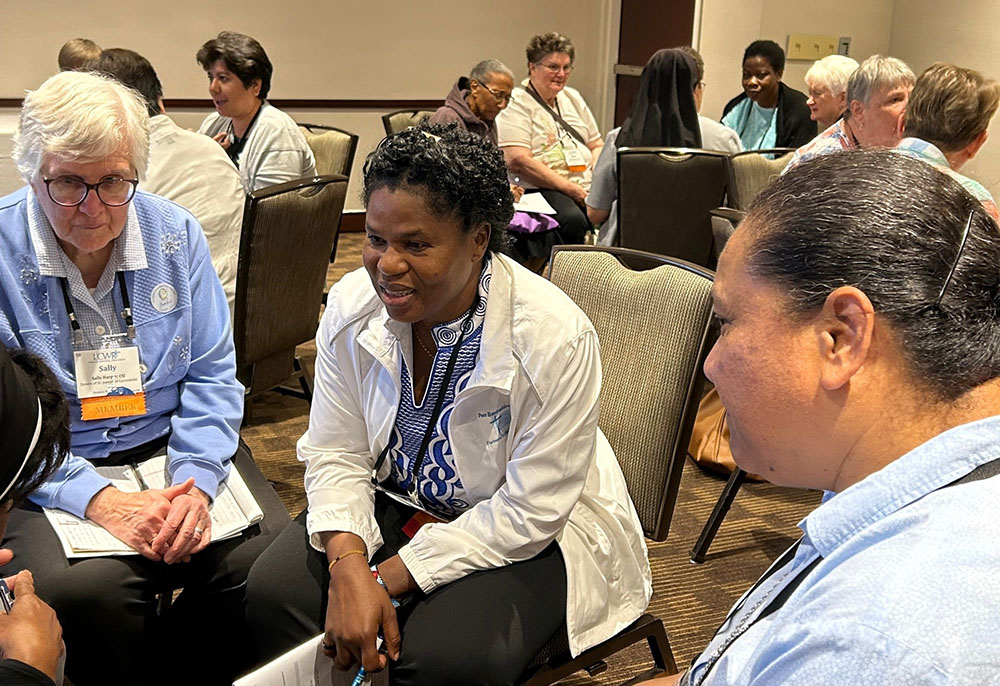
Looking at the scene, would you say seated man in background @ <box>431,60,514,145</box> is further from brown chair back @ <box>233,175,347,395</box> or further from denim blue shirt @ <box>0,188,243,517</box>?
denim blue shirt @ <box>0,188,243,517</box>

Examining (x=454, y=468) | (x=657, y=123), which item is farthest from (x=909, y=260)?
(x=657, y=123)

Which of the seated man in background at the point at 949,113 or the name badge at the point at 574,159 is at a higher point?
the seated man in background at the point at 949,113

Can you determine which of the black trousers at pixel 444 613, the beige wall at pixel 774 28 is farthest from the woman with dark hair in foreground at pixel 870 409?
the beige wall at pixel 774 28

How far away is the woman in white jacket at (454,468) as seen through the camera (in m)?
1.62

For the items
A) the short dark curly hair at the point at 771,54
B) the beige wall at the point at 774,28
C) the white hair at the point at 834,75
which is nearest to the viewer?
the white hair at the point at 834,75

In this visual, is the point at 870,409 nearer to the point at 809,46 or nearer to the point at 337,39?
the point at 809,46

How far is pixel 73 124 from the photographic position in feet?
6.03

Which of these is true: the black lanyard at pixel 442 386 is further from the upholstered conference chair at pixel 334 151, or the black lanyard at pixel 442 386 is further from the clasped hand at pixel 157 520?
the upholstered conference chair at pixel 334 151

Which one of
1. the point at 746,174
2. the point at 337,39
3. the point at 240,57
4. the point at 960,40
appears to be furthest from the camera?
the point at 337,39

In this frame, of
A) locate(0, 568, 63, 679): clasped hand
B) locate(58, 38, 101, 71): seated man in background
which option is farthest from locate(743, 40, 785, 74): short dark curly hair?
locate(0, 568, 63, 679): clasped hand

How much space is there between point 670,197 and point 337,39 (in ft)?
13.3

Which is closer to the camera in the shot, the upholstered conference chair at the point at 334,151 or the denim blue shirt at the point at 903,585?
the denim blue shirt at the point at 903,585

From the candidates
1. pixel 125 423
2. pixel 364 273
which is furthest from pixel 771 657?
pixel 125 423

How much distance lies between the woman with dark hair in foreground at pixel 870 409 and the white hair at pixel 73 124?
1391mm
